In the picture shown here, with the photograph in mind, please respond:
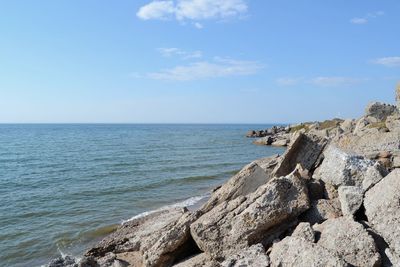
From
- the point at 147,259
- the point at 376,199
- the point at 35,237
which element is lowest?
the point at 35,237

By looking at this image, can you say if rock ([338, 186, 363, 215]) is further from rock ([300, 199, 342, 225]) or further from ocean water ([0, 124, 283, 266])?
ocean water ([0, 124, 283, 266])

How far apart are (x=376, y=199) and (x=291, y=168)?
5.42 m

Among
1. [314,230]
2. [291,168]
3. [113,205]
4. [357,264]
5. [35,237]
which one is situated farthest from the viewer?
[113,205]

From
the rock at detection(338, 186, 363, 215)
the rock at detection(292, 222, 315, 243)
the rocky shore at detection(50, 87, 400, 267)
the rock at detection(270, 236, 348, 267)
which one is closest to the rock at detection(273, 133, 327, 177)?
the rocky shore at detection(50, 87, 400, 267)

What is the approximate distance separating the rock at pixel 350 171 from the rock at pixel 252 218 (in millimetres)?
1234

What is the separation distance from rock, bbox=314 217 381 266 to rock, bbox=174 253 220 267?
2.73m

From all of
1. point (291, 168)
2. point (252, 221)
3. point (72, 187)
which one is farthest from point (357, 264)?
point (72, 187)

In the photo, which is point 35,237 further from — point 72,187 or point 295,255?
point 295,255

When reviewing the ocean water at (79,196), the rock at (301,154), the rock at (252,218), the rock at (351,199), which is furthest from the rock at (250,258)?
the ocean water at (79,196)

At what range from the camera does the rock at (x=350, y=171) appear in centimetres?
1062

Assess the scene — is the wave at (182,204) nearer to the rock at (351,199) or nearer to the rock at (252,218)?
the rock at (252,218)

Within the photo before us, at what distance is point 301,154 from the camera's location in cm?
1503

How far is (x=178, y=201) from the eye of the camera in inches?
984

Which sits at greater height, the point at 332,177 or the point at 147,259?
the point at 332,177
